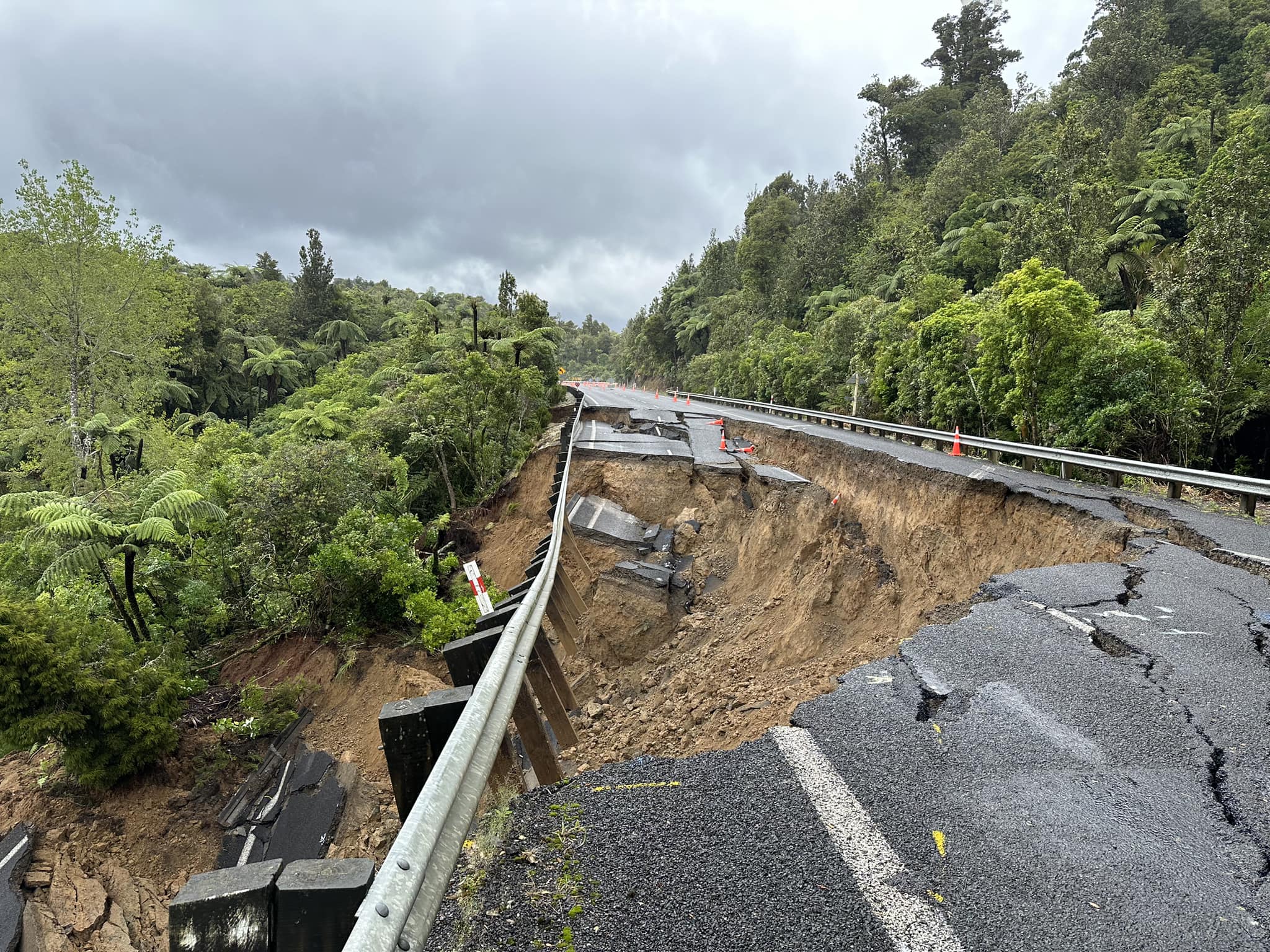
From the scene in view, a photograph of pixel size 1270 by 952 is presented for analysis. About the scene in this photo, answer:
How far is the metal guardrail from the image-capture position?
1.39 metres

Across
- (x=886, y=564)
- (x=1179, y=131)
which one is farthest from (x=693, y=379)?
(x=886, y=564)

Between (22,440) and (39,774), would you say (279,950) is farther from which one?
(22,440)

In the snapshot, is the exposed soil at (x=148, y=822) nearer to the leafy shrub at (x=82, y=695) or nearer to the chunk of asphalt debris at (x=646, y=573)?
the leafy shrub at (x=82, y=695)

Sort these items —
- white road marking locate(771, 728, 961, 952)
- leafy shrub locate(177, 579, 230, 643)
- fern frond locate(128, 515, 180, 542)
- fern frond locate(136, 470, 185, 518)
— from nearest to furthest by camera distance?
white road marking locate(771, 728, 961, 952) < fern frond locate(128, 515, 180, 542) < fern frond locate(136, 470, 185, 518) < leafy shrub locate(177, 579, 230, 643)

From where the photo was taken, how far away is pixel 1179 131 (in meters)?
32.5

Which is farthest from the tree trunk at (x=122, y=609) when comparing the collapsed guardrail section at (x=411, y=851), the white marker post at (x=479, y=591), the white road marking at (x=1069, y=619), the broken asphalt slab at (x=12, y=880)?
the white road marking at (x=1069, y=619)

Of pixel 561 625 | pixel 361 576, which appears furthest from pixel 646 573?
pixel 561 625

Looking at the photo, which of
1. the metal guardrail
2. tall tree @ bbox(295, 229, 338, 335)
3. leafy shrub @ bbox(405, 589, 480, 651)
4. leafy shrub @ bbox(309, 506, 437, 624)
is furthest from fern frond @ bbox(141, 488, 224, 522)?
tall tree @ bbox(295, 229, 338, 335)

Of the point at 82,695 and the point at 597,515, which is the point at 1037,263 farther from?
the point at 82,695

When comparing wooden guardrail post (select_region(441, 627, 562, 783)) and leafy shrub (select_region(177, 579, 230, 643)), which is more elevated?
wooden guardrail post (select_region(441, 627, 562, 783))

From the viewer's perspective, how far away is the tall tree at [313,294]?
2009 inches

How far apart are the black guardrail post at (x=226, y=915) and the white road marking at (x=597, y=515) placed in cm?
1250

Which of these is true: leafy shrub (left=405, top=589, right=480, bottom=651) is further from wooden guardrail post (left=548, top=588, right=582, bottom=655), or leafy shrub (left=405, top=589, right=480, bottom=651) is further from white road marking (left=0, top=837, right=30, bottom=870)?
wooden guardrail post (left=548, top=588, right=582, bottom=655)

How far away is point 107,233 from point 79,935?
20501mm
